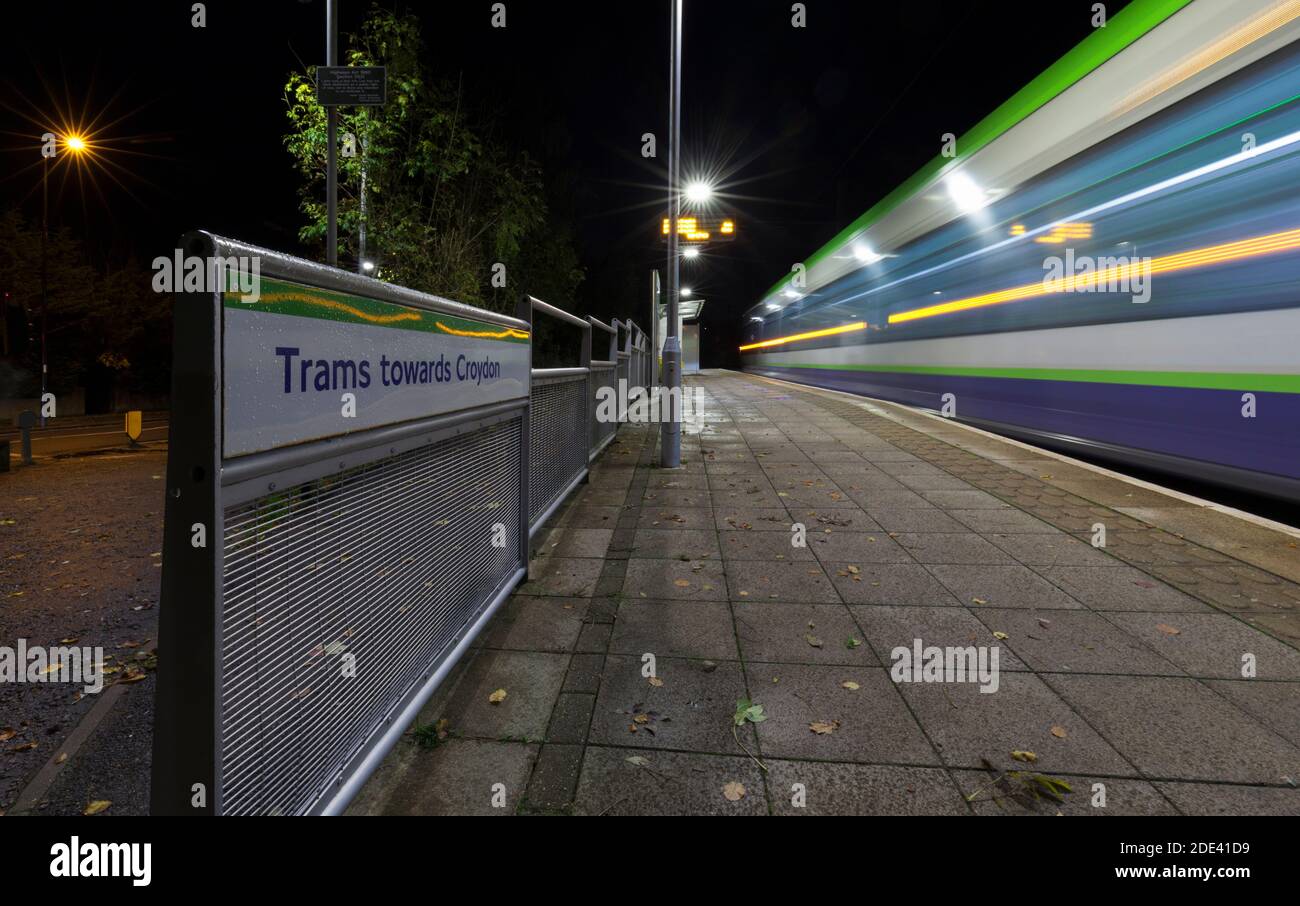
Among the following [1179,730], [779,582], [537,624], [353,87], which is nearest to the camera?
[1179,730]

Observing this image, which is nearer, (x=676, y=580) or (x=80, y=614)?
(x=80, y=614)

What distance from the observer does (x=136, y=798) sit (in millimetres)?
2717

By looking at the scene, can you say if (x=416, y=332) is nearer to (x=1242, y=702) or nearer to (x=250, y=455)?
(x=250, y=455)

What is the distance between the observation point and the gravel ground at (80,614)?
286 centimetres

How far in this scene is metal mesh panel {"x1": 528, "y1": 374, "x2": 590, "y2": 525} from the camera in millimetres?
5383

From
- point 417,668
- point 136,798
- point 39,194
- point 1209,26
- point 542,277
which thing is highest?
point 39,194

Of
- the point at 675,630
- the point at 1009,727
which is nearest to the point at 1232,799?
the point at 1009,727

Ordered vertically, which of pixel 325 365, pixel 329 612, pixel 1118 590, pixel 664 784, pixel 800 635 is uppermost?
pixel 325 365

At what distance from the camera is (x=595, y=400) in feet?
28.0

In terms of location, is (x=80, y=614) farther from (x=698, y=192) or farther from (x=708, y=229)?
(x=698, y=192)

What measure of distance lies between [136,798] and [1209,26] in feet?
27.8

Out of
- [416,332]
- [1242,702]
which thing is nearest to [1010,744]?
[1242,702]

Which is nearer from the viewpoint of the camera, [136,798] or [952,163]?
[136,798]

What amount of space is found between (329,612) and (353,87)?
270 inches
